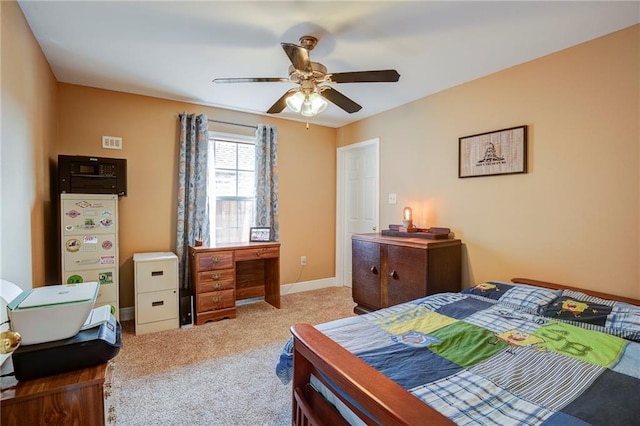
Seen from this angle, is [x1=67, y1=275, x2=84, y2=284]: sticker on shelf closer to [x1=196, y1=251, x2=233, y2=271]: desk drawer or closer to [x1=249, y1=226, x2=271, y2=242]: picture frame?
[x1=196, y1=251, x2=233, y2=271]: desk drawer

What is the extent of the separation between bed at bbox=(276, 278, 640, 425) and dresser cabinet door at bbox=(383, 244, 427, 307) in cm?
73

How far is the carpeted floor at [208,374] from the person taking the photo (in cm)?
182

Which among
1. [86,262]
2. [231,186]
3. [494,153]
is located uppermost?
[494,153]

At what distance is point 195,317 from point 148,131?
6.92ft

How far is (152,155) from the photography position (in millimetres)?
3400

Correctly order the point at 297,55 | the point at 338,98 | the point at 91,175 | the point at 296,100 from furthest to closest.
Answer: the point at 91,175
the point at 338,98
the point at 296,100
the point at 297,55

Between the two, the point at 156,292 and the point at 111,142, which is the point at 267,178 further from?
the point at 156,292

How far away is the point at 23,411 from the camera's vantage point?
93 centimetres

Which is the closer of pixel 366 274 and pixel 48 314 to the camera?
pixel 48 314

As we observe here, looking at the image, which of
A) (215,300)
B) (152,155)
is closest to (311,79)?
(152,155)

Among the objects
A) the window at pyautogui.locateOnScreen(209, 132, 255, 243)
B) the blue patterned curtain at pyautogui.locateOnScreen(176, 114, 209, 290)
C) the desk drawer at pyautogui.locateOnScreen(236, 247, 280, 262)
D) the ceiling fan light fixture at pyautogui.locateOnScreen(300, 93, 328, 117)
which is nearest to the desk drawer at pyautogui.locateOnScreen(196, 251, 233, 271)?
the desk drawer at pyautogui.locateOnScreen(236, 247, 280, 262)

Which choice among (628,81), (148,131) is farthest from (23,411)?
(628,81)

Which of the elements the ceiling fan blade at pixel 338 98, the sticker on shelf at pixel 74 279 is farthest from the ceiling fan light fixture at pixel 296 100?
the sticker on shelf at pixel 74 279

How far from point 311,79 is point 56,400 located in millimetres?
2134
